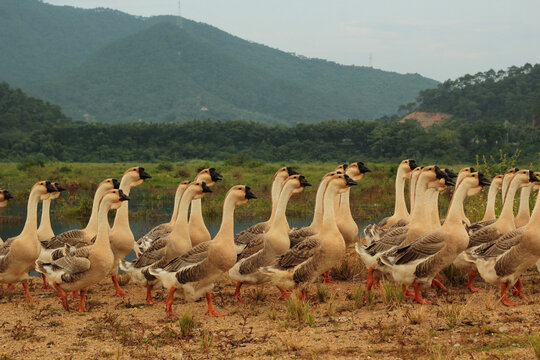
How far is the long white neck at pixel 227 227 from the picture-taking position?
312 inches

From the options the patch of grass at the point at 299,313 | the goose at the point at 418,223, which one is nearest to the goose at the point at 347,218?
the goose at the point at 418,223

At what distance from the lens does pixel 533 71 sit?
83188 millimetres

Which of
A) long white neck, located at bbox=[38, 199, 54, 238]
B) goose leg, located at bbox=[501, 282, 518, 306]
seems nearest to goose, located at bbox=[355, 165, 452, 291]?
goose leg, located at bbox=[501, 282, 518, 306]

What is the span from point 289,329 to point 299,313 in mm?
355

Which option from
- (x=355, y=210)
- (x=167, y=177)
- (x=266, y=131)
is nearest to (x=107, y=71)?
(x=266, y=131)

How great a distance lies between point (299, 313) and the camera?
721 centimetres

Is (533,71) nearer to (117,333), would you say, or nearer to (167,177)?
(167,177)

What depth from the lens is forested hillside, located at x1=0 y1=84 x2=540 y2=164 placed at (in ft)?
172

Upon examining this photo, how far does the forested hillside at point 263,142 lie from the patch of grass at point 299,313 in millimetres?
44659

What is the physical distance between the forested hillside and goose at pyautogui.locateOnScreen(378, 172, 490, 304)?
43.4 metres

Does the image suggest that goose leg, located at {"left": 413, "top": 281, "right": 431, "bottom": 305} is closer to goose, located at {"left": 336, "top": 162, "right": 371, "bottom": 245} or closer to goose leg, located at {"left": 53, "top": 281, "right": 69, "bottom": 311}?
goose, located at {"left": 336, "top": 162, "right": 371, "bottom": 245}

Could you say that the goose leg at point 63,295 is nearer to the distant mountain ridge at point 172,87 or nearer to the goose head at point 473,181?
the goose head at point 473,181

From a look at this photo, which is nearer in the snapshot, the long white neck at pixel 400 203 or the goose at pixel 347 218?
the goose at pixel 347 218

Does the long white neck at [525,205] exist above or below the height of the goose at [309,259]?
above
